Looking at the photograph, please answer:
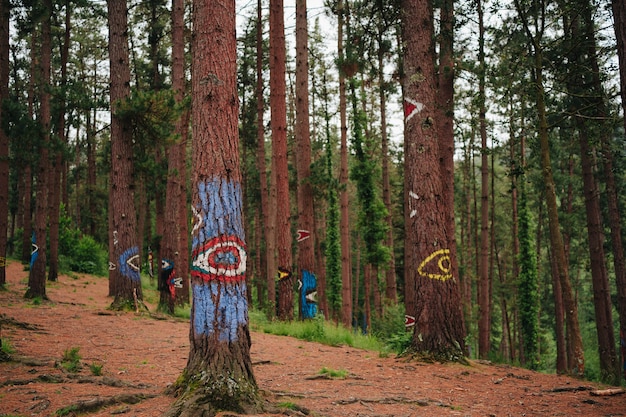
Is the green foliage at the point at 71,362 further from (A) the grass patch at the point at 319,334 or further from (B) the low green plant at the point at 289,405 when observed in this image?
(A) the grass patch at the point at 319,334

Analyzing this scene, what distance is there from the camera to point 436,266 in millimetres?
8227

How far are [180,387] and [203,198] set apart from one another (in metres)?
1.86

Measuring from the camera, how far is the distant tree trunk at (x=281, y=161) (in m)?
12.6

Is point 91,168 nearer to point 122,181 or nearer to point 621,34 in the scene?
point 122,181

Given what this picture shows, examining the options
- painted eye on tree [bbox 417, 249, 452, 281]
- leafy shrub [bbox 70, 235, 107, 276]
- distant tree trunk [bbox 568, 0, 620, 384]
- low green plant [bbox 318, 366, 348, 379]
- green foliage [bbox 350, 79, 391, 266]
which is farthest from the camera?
leafy shrub [bbox 70, 235, 107, 276]

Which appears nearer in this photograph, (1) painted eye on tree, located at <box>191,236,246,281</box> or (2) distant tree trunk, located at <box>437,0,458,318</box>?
(1) painted eye on tree, located at <box>191,236,246,281</box>

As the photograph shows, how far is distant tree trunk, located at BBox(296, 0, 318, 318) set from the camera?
13.0m

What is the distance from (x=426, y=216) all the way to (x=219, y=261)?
4714 mm

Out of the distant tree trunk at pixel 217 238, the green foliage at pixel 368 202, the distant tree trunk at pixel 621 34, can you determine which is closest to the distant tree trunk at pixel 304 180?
the green foliage at pixel 368 202

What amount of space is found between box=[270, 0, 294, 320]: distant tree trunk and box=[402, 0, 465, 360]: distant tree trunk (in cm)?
476

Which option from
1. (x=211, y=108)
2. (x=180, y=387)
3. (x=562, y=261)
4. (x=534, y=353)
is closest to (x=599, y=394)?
(x=562, y=261)

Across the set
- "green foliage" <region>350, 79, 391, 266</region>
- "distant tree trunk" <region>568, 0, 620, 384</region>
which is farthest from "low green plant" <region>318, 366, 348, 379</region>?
"green foliage" <region>350, 79, 391, 266</region>

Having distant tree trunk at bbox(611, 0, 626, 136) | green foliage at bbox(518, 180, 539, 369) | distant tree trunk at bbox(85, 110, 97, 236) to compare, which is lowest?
green foliage at bbox(518, 180, 539, 369)

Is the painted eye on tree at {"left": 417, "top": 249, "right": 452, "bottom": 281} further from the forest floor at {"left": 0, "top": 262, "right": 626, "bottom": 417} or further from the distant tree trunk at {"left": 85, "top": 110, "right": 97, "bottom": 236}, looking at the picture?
the distant tree trunk at {"left": 85, "top": 110, "right": 97, "bottom": 236}
